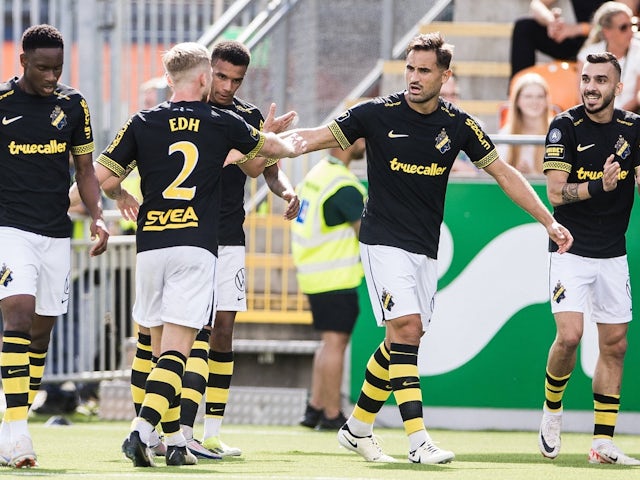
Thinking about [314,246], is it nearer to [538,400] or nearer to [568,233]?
[538,400]

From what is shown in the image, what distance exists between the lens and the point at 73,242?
42.3 feet

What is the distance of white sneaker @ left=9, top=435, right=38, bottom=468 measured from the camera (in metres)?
7.61

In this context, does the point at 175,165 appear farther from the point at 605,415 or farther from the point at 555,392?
the point at 605,415

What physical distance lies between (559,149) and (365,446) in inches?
84.0

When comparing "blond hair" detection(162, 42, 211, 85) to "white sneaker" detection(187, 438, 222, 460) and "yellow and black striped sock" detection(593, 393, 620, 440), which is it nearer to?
"white sneaker" detection(187, 438, 222, 460)

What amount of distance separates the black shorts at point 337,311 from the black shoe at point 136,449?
4158mm

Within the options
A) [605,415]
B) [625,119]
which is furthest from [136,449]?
[625,119]

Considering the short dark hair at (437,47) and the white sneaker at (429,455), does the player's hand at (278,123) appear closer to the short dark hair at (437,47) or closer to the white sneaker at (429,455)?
the short dark hair at (437,47)

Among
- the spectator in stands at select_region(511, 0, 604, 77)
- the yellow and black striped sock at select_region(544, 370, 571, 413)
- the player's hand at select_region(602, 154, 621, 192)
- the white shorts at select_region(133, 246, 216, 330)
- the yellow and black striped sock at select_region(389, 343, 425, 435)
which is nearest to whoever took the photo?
the white shorts at select_region(133, 246, 216, 330)

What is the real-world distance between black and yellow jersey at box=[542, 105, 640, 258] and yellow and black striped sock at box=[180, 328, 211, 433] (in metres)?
2.26

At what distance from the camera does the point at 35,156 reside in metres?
8.08

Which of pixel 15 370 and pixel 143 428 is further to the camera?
pixel 15 370

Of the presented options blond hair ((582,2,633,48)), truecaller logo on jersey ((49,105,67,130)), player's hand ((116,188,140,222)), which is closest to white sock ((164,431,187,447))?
player's hand ((116,188,140,222))

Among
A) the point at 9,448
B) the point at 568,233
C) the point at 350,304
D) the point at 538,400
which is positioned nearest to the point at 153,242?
the point at 9,448
